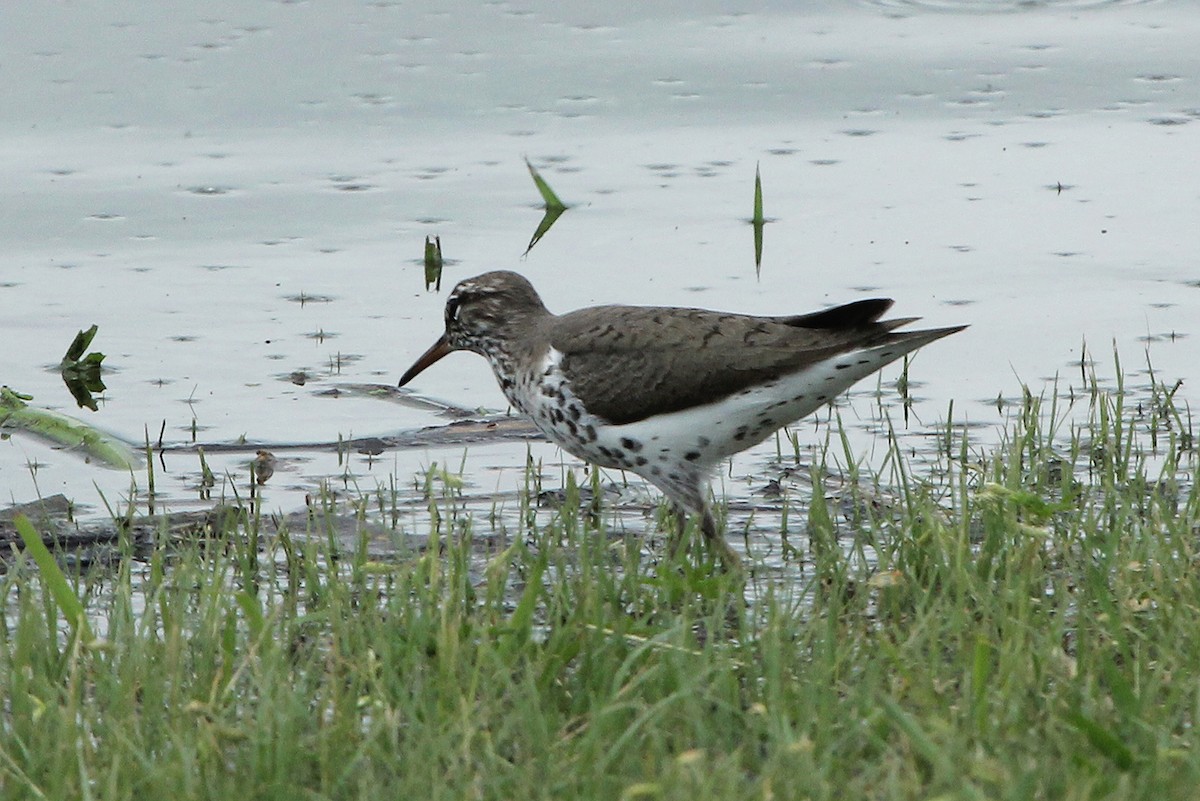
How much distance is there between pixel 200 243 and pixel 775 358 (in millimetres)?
4640

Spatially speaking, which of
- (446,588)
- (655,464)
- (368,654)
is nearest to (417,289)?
(655,464)

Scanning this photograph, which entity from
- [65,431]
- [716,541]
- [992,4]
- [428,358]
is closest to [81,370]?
[65,431]

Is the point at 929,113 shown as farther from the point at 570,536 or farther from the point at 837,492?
the point at 570,536

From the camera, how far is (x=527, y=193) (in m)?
11.1

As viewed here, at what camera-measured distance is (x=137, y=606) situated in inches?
245

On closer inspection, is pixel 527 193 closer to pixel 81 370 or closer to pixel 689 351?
pixel 81 370

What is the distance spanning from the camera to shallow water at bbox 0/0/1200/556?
876 centimetres

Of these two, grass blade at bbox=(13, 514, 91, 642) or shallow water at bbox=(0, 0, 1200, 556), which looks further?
shallow water at bbox=(0, 0, 1200, 556)

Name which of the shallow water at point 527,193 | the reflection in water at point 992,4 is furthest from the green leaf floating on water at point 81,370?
the reflection in water at point 992,4

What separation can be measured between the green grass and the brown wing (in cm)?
53

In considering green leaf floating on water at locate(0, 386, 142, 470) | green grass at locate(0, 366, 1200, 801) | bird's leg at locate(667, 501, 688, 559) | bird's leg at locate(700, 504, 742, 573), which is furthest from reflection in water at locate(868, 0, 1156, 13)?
green grass at locate(0, 366, 1200, 801)

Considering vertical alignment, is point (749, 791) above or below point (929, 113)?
below

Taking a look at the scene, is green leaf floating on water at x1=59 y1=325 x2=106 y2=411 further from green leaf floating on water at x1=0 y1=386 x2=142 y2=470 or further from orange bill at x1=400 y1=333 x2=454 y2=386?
orange bill at x1=400 y1=333 x2=454 y2=386

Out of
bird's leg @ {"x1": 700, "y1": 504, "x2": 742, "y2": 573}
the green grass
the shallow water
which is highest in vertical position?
the shallow water
